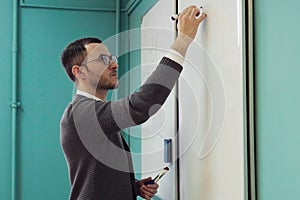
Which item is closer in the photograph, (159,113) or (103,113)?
(103,113)

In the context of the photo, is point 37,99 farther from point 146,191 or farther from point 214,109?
point 214,109

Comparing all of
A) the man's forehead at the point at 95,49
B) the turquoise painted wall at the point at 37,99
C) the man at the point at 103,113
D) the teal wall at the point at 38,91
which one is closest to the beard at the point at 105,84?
the man at the point at 103,113

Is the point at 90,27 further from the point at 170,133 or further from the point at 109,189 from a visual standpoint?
the point at 109,189

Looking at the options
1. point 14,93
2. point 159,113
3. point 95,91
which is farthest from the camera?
point 14,93

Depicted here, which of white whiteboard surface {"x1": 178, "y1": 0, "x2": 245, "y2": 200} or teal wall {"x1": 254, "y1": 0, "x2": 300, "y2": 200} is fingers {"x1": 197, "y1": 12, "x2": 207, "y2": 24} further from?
teal wall {"x1": 254, "y1": 0, "x2": 300, "y2": 200}

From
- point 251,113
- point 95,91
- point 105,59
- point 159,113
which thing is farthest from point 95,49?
point 251,113

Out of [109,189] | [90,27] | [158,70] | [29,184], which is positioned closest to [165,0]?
[158,70]

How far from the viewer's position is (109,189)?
1.32 m

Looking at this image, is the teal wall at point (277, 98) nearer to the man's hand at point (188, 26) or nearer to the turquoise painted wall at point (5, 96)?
the man's hand at point (188, 26)

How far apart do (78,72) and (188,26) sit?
0.43 m

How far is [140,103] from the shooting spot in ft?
3.94

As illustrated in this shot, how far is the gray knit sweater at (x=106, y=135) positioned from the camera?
1.22 m

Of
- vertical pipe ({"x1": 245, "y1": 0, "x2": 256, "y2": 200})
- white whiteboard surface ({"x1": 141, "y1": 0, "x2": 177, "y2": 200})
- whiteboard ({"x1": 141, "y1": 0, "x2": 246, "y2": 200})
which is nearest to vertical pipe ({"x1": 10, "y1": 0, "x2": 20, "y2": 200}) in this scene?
white whiteboard surface ({"x1": 141, "y1": 0, "x2": 177, "y2": 200})

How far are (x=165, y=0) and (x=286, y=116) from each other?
1.05m
